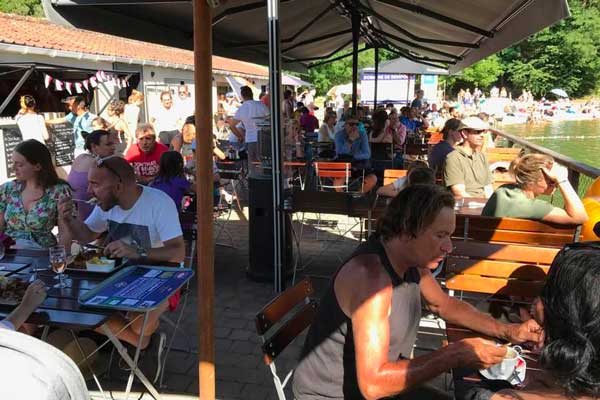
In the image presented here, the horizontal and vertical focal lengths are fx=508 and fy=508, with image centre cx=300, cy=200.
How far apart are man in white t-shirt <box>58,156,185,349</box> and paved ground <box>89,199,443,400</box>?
1.53ft

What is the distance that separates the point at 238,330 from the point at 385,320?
245 centimetres

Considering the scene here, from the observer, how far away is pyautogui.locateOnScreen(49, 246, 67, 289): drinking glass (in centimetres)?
244

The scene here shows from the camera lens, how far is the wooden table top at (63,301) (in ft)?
6.86

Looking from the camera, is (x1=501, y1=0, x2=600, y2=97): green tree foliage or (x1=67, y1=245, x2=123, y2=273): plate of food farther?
(x1=501, y1=0, x2=600, y2=97): green tree foliage

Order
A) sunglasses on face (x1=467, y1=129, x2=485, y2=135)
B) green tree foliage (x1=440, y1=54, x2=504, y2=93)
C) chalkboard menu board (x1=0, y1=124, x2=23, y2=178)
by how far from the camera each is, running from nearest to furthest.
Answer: sunglasses on face (x1=467, y1=129, x2=485, y2=135) < chalkboard menu board (x1=0, y1=124, x2=23, y2=178) < green tree foliage (x1=440, y1=54, x2=504, y2=93)

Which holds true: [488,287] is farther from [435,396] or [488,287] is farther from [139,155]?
[139,155]

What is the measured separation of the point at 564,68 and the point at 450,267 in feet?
176

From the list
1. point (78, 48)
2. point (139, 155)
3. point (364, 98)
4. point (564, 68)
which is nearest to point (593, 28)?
point (564, 68)

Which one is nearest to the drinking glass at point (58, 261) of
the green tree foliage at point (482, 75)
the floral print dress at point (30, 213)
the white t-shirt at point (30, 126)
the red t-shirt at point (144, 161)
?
the floral print dress at point (30, 213)

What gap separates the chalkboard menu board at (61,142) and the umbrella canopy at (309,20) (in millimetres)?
4928

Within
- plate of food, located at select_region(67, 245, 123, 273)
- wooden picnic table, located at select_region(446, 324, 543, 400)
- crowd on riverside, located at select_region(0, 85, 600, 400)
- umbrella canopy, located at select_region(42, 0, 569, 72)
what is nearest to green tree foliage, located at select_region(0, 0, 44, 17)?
umbrella canopy, located at select_region(42, 0, 569, 72)

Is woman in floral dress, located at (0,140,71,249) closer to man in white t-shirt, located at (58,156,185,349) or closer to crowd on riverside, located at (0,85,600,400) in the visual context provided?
crowd on riverside, located at (0,85,600,400)

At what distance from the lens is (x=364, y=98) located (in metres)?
22.7

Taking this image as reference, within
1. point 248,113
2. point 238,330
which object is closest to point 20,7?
point 248,113
